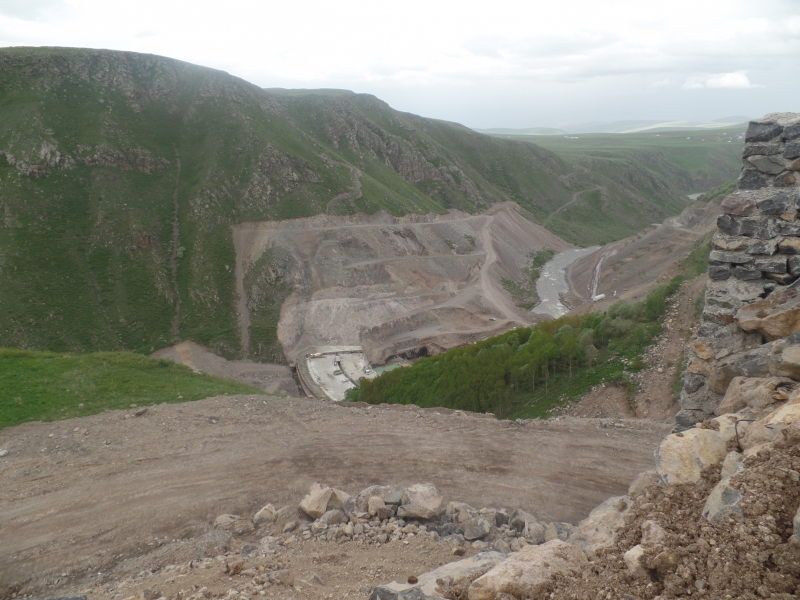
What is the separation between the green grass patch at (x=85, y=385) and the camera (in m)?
19.0

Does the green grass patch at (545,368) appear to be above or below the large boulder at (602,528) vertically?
below

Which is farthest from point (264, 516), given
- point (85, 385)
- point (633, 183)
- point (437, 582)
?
point (633, 183)

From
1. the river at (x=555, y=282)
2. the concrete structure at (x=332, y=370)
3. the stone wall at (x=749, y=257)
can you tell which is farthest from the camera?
the river at (x=555, y=282)

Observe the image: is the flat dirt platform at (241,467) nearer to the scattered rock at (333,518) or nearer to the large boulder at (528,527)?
the large boulder at (528,527)

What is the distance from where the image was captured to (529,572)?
6.06 meters

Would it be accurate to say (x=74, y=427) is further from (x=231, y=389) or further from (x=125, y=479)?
(x=231, y=389)

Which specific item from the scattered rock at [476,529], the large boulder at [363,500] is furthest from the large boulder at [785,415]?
the large boulder at [363,500]

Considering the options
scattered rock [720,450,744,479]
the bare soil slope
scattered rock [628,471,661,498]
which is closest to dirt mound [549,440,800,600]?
scattered rock [720,450,744,479]

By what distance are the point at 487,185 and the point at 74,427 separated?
295 feet

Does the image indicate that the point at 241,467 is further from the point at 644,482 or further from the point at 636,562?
the point at 636,562

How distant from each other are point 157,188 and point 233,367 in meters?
27.2

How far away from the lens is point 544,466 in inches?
542

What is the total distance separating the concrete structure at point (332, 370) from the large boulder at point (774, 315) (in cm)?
3631

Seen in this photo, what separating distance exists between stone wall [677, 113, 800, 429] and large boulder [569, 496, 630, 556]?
2973mm
